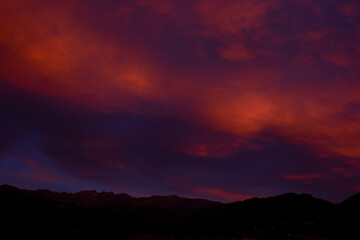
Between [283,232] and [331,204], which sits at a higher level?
[331,204]

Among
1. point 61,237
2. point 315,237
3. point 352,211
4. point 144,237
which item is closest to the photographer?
point 315,237

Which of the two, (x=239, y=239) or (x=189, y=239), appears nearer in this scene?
(x=239, y=239)

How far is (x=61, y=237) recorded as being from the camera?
99812 millimetres

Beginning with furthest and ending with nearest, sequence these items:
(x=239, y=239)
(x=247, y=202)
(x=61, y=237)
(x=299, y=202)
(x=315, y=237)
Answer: (x=247, y=202) < (x=299, y=202) < (x=239, y=239) < (x=61, y=237) < (x=315, y=237)

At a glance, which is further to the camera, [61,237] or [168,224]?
[168,224]

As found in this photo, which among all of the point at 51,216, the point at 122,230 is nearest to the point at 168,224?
the point at 122,230

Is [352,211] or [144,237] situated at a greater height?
[352,211]

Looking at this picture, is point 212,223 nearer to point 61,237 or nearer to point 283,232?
point 283,232

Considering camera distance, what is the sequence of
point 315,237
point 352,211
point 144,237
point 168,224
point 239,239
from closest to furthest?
point 315,237, point 352,211, point 239,239, point 144,237, point 168,224

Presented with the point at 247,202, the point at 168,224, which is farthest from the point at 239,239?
the point at 168,224

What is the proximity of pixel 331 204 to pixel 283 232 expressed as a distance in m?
31.6

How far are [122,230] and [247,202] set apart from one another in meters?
68.4

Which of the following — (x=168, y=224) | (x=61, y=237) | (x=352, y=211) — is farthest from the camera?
(x=168, y=224)

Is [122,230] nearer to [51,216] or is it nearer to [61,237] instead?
[51,216]
